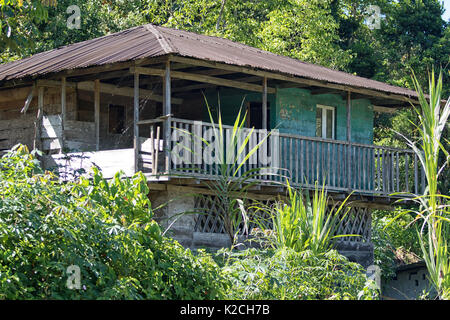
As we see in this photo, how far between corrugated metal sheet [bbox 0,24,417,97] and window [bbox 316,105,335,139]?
1.44 meters

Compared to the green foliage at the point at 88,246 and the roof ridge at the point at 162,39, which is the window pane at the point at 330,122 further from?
the green foliage at the point at 88,246

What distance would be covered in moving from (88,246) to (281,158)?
25.3 ft

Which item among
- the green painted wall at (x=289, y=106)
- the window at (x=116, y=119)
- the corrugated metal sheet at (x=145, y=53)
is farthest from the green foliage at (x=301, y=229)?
the window at (x=116, y=119)

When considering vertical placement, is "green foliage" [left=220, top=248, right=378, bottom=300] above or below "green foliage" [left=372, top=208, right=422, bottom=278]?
above

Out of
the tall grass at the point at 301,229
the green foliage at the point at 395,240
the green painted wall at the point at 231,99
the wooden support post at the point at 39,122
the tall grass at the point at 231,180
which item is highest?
the green painted wall at the point at 231,99

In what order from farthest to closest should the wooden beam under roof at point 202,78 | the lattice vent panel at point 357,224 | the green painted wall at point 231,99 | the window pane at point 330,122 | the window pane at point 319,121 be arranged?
1. the window pane at point 330,122
2. the window pane at point 319,121
3. the lattice vent panel at point 357,224
4. the green painted wall at point 231,99
5. the wooden beam under roof at point 202,78

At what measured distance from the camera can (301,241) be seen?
8.04 m

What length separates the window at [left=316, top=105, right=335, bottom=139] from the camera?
1834 centimetres

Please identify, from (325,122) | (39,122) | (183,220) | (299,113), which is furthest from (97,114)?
(325,122)

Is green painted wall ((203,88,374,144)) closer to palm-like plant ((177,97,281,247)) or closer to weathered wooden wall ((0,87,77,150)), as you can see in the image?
palm-like plant ((177,97,281,247))

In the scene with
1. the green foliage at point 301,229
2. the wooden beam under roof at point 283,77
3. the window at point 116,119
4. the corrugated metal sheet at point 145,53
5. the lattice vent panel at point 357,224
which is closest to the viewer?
the green foliage at point 301,229

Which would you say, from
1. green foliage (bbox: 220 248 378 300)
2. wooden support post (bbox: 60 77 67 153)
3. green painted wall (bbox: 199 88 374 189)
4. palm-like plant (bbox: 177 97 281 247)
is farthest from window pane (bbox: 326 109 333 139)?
green foliage (bbox: 220 248 378 300)

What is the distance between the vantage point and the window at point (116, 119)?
687 inches

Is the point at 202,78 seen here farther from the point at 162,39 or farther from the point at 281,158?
the point at 281,158
